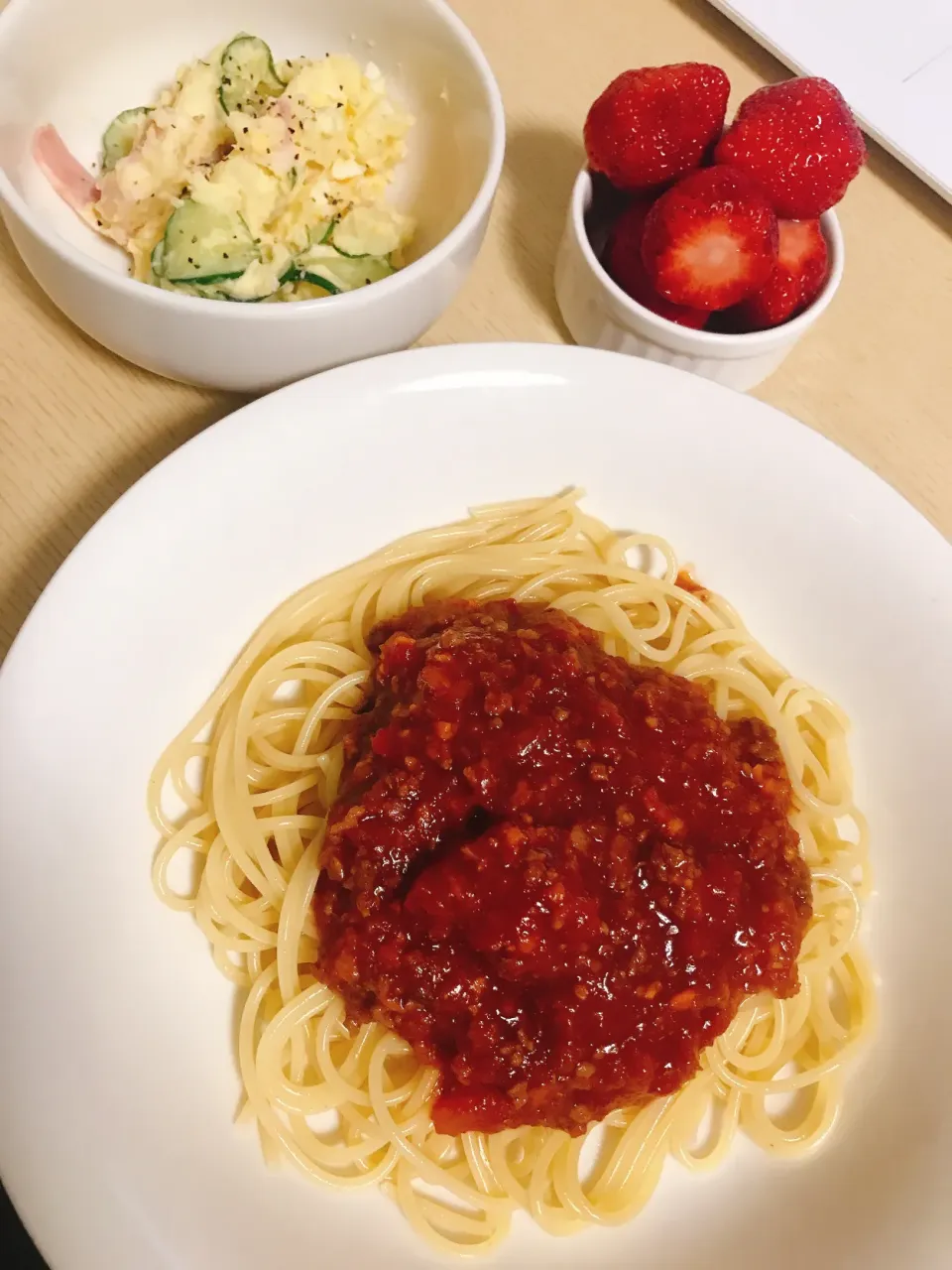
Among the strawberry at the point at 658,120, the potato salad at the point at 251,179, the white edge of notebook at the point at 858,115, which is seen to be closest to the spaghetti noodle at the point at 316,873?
the potato salad at the point at 251,179

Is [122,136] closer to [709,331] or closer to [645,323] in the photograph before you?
[645,323]

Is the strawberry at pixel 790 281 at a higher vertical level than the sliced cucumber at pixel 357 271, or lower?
higher

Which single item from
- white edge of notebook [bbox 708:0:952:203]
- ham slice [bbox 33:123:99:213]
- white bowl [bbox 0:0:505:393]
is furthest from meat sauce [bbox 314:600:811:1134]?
white edge of notebook [bbox 708:0:952:203]

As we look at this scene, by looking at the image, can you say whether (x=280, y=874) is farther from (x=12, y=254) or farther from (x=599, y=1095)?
(x=12, y=254)

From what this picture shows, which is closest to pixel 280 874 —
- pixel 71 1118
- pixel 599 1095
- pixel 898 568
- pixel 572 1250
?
pixel 71 1118

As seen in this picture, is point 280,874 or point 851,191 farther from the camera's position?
point 851,191

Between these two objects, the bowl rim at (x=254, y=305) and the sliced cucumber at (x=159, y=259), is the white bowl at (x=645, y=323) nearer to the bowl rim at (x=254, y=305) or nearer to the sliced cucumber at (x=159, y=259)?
the bowl rim at (x=254, y=305)
